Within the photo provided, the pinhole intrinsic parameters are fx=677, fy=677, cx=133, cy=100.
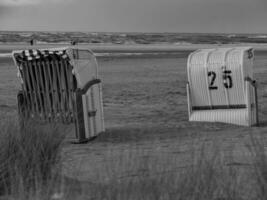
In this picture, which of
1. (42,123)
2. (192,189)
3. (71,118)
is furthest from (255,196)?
(71,118)

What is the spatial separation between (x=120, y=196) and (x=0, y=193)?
1707 millimetres

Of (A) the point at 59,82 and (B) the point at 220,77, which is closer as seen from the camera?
(A) the point at 59,82

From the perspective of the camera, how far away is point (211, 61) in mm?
12141

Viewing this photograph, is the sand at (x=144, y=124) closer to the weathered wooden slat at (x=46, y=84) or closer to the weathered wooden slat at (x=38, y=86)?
the weathered wooden slat at (x=46, y=84)

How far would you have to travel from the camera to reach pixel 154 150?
9.02 metres

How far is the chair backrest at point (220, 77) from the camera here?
39.2ft

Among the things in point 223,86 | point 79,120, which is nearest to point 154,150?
point 79,120

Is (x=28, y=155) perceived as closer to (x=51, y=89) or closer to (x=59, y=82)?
(x=59, y=82)

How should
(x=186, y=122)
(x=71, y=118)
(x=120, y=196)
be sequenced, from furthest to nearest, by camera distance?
(x=186, y=122) < (x=71, y=118) < (x=120, y=196)

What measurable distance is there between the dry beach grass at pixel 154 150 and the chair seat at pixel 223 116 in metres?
0.18

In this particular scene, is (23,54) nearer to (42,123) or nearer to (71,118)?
(71,118)

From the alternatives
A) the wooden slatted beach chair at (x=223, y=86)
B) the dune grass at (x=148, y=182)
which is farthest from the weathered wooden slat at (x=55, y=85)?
the dune grass at (x=148, y=182)

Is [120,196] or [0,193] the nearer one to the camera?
[120,196]

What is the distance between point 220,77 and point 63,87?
2.99 metres
